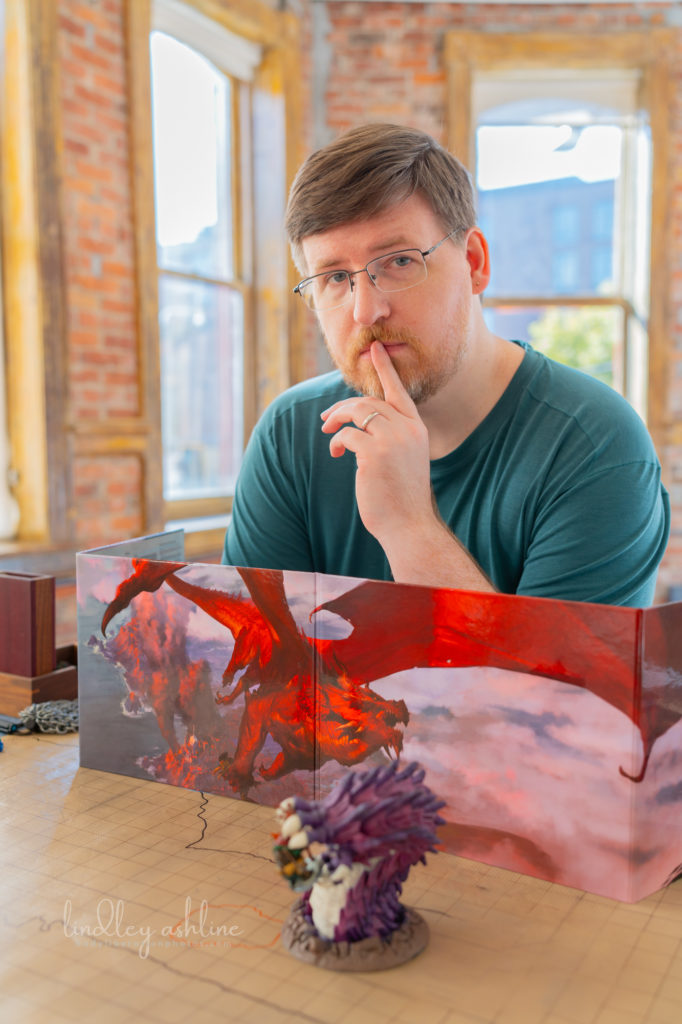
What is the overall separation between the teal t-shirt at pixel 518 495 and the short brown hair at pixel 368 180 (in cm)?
33

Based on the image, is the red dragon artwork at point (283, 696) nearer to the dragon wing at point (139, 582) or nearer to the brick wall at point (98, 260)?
the dragon wing at point (139, 582)

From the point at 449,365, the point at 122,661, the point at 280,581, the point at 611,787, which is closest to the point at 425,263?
the point at 449,365

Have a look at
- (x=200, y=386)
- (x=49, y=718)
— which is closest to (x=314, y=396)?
(x=49, y=718)

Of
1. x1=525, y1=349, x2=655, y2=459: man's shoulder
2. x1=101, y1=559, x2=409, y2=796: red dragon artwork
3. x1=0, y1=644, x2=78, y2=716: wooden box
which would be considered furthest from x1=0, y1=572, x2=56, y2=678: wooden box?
x1=525, y1=349, x2=655, y2=459: man's shoulder

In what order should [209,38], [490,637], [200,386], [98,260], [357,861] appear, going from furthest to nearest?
1. [200,386]
2. [209,38]
3. [98,260]
4. [490,637]
5. [357,861]

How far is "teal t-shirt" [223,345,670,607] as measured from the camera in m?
1.28

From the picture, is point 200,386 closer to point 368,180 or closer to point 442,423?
point 442,423

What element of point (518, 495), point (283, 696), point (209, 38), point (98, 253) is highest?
point (209, 38)

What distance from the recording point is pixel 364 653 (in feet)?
3.09

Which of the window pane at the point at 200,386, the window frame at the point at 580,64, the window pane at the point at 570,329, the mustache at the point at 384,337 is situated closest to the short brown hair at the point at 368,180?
the mustache at the point at 384,337

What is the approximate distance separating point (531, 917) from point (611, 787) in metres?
0.14

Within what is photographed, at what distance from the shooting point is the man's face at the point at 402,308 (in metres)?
1.34

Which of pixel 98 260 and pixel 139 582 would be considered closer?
pixel 139 582

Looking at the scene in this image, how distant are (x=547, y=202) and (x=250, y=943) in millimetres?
4208
